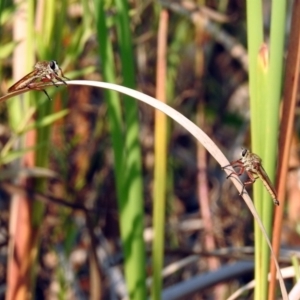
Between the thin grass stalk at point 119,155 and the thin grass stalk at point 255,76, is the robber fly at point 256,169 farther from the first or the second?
the thin grass stalk at point 119,155

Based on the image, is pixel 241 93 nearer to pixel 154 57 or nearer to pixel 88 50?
pixel 154 57

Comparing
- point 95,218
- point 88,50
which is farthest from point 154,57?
point 95,218

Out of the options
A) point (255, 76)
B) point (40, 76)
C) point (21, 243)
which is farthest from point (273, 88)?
point (21, 243)

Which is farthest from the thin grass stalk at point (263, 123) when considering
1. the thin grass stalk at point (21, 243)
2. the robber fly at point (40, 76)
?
the thin grass stalk at point (21, 243)

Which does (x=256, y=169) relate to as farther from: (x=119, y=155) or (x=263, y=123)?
(x=119, y=155)

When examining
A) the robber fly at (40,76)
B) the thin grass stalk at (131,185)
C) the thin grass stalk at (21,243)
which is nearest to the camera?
the robber fly at (40,76)
